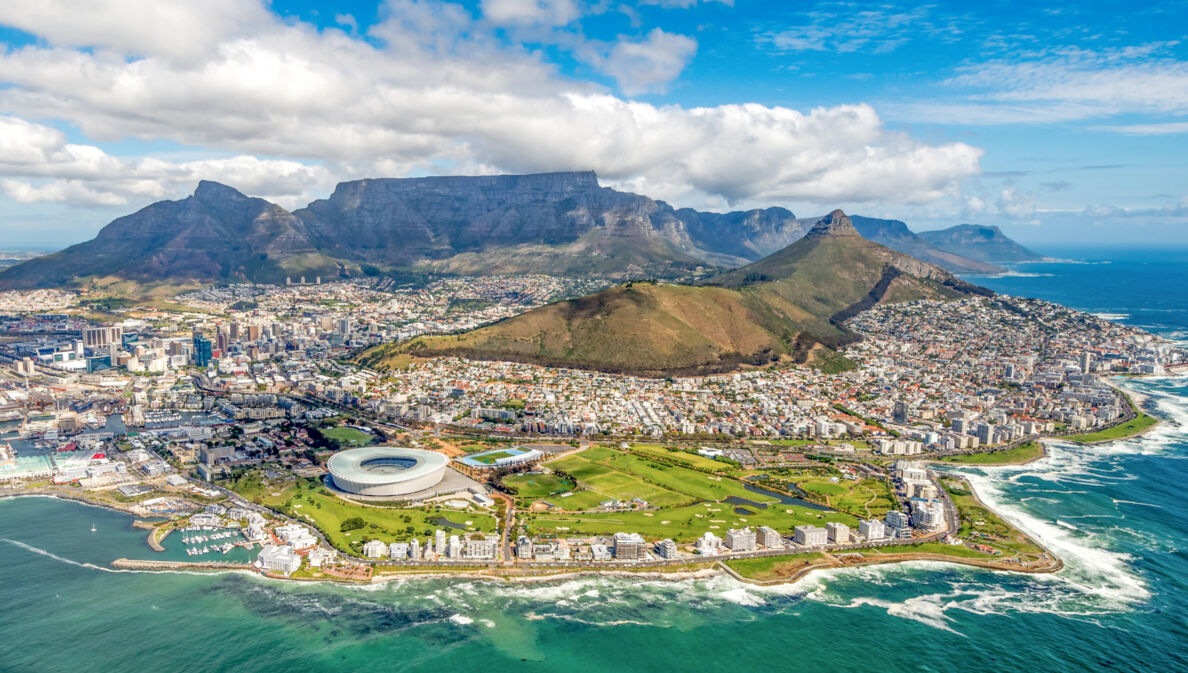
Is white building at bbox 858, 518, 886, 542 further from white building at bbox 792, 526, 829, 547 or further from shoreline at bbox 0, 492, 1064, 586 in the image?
shoreline at bbox 0, 492, 1064, 586

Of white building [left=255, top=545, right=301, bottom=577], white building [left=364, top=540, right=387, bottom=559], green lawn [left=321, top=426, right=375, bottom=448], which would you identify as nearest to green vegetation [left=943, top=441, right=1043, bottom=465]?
white building [left=364, top=540, right=387, bottom=559]

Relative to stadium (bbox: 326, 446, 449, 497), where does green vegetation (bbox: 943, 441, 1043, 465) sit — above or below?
below

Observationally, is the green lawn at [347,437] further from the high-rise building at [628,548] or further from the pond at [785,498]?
the pond at [785,498]

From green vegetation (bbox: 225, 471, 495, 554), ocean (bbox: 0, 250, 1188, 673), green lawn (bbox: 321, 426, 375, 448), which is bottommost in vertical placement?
ocean (bbox: 0, 250, 1188, 673)

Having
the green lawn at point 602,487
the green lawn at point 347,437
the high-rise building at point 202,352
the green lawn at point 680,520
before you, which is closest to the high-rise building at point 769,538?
the green lawn at point 680,520

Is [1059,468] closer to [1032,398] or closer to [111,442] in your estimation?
[1032,398]

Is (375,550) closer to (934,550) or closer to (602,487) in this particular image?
(602,487)
